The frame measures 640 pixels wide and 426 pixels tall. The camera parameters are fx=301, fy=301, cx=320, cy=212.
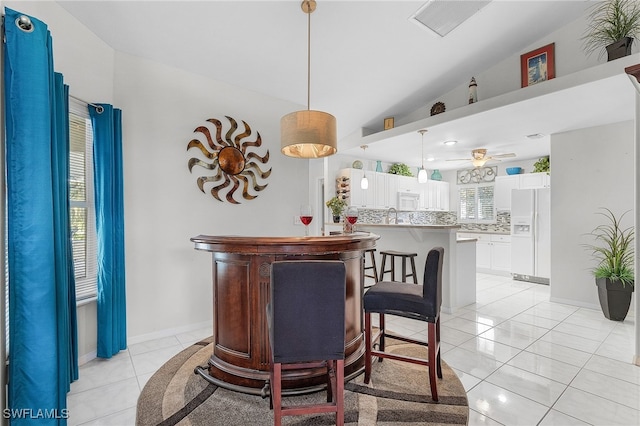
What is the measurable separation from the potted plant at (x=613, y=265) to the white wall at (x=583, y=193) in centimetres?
9

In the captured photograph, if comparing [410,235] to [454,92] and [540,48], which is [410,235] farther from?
[540,48]

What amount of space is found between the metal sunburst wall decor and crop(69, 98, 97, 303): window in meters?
0.92

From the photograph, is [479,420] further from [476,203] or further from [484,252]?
[476,203]

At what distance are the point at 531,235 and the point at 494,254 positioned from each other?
1009mm

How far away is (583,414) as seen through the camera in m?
1.89

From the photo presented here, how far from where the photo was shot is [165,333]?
317 cm

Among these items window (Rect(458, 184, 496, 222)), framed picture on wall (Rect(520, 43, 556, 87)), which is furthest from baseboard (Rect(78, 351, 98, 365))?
window (Rect(458, 184, 496, 222))

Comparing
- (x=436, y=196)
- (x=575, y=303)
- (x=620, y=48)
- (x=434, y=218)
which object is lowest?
(x=575, y=303)

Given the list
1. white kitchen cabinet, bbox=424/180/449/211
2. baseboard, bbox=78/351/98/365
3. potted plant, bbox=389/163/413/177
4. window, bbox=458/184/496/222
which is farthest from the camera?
white kitchen cabinet, bbox=424/180/449/211

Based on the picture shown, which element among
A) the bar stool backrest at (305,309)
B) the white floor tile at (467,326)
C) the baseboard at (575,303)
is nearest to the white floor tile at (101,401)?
the bar stool backrest at (305,309)

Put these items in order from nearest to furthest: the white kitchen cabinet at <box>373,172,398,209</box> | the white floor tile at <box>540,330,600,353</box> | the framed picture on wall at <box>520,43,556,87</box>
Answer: the white floor tile at <box>540,330,600,353</box>
the framed picture on wall at <box>520,43,556,87</box>
the white kitchen cabinet at <box>373,172,398,209</box>

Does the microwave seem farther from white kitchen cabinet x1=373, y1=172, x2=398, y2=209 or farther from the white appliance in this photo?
the white appliance

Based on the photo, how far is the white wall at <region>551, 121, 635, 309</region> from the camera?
13.0ft

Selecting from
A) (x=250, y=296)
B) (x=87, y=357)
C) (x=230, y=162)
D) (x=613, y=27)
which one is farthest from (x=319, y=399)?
(x=613, y=27)
